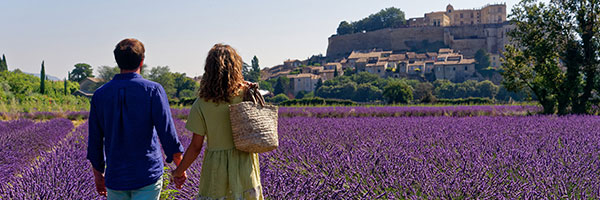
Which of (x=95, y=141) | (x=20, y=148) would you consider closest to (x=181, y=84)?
(x=20, y=148)

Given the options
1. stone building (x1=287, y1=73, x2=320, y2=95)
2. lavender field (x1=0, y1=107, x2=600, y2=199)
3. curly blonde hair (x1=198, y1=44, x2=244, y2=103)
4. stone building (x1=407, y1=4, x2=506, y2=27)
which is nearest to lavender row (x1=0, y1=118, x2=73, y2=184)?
lavender field (x1=0, y1=107, x2=600, y2=199)

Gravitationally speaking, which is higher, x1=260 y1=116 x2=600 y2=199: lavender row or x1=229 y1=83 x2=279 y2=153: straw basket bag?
x1=229 y1=83 x2=279 y2=153: straw basket bag

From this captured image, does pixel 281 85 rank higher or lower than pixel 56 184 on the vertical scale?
lower

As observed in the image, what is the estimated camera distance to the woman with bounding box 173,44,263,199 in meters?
2.35

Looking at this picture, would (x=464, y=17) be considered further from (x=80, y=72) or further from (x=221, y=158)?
(x=221, y=158)

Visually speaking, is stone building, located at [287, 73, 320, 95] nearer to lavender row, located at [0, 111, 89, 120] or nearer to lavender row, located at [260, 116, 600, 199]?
lavender row, located at [0, 111, 89, 120]

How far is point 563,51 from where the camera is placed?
1359cm

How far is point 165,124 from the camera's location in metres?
2.36

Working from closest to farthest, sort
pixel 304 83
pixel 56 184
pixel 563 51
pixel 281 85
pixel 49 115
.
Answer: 1. pixel 56 184
2. pixel 563 51
3. pixel 49 115
4. pixel 281 85
5. pixel 304 83

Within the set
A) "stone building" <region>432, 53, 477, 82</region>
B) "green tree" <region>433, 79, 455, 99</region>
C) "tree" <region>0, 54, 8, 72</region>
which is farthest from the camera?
"stone building" <region>432, 53, 477, 82</region>

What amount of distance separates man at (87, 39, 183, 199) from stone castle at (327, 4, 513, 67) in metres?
93.6

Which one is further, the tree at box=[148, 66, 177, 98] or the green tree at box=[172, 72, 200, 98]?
the green tree at box=[172, 72, 200, 98]

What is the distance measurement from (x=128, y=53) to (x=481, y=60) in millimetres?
92708

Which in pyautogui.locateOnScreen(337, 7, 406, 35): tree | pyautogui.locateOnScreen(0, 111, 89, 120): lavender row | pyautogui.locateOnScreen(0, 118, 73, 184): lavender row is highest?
pyautogui.locateOnScreen(337, 7, 406, 35): tree
